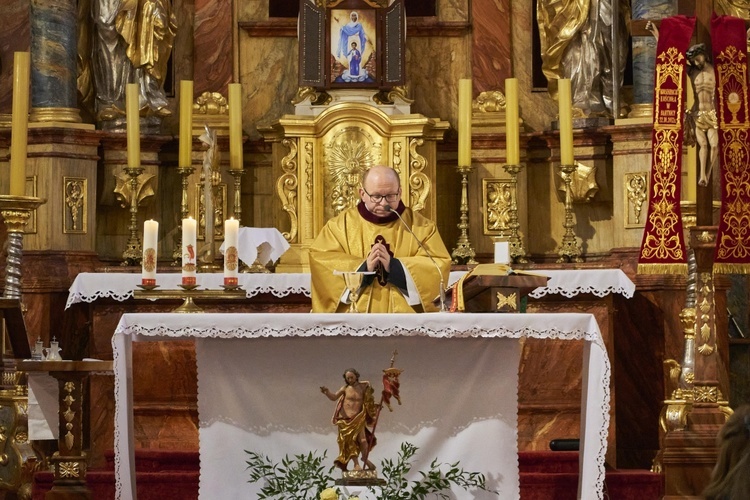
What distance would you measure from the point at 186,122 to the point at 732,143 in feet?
13.0

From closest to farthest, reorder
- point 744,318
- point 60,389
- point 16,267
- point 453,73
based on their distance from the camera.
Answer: point 60,389 → point 16,267 → point 744,318 → point 453,73

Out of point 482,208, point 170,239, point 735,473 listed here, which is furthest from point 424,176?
point 735,473

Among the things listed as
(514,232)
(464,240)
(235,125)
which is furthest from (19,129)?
(514,232)

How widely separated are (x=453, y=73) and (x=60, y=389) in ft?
16.1

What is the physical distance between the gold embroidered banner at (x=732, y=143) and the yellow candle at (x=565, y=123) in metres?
1.81

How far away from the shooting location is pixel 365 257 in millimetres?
8891

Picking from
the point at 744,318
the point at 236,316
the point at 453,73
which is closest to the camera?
the point at 236,316

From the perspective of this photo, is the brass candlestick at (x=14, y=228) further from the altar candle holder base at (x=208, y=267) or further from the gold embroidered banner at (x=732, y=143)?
the gold embroidered banner at (x=732, y=143)

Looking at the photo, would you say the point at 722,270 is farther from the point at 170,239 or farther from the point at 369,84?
the point at 170,239

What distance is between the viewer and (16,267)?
9.82m

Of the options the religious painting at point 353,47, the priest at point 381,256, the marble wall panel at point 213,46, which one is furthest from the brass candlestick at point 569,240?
the marble wall panel at point 213,46

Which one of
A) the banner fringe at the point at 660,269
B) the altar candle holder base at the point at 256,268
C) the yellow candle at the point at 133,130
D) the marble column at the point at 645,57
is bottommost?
the banner fringe at the point at 660,269

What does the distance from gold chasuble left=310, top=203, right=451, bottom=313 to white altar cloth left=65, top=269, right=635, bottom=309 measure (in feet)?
3.91

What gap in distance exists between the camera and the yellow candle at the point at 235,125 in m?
11.3
